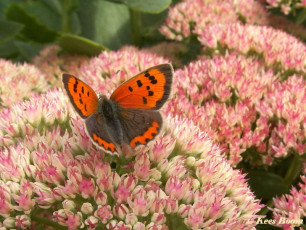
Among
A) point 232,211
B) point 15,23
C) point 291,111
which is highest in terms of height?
point 291,111

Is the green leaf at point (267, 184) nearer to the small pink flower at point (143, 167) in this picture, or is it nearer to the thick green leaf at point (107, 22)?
the small pink flower at point (143, 167)

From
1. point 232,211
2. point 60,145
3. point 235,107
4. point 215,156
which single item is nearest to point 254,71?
point 235,107

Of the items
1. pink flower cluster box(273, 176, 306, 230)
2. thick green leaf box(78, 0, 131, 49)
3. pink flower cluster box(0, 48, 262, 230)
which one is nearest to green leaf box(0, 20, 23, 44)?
thick green leaf box(78, 0, 131, 49)

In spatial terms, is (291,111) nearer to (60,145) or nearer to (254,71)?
(254,71)

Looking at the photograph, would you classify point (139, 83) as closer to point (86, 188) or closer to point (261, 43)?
point (86, 188)

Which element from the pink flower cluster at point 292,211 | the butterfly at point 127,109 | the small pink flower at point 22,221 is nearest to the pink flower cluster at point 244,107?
the pink flower cluster at point 292,211

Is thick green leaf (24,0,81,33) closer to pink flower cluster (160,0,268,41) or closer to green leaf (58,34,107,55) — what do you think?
green leaf (58,34,107,55)
